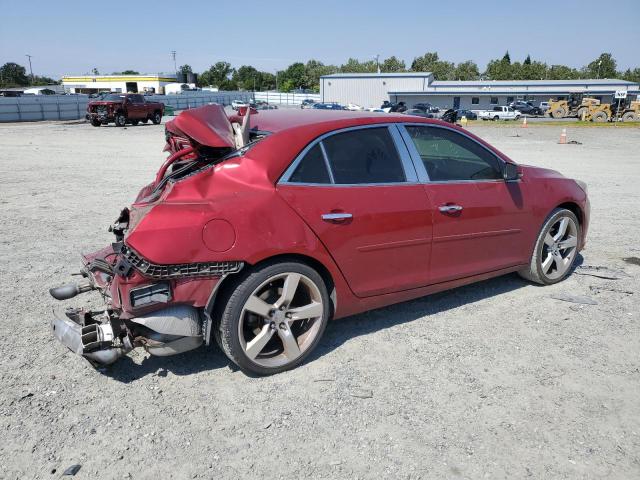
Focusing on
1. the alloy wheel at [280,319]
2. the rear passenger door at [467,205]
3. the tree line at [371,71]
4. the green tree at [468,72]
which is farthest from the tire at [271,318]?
the green tree at [468,72]

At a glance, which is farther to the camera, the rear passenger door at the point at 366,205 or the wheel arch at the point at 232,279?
the rear passenger door at the point at 366,205

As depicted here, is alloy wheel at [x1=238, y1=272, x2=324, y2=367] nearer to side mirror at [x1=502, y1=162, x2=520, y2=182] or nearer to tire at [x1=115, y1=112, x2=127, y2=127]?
side mirror at [x1=502, y1=162, x2=520, y2=182]

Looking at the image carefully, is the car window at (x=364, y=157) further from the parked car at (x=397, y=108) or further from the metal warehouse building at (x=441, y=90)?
the metal warehouse building at (x=441, y=90)

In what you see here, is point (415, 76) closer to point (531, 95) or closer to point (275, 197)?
point (531, 95)

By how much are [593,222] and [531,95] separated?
233 feet

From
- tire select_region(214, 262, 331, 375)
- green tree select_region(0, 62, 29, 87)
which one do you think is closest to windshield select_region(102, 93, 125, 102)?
tire select_region(214, 262, 331, 375)

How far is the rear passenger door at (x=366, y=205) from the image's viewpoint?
343cm

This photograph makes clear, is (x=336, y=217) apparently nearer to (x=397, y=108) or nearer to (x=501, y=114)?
(x=397, y=108)


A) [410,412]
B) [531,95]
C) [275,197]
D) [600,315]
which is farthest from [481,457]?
[531,95]

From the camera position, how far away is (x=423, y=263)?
396 centimetres

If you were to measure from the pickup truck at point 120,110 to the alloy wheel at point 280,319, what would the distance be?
28128 millimetres

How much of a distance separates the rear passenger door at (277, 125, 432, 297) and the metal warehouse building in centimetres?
7165

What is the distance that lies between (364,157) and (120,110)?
2835 centimetres

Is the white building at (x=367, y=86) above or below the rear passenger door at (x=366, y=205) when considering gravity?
above
